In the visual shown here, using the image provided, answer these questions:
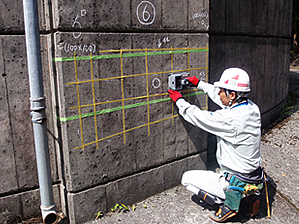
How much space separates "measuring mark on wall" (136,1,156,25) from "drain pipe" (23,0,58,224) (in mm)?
1208

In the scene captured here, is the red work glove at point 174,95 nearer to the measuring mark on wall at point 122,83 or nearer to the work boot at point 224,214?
the measuring mark on wall at point 122,83

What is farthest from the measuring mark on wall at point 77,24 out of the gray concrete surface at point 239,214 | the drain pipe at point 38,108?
the gray concrete surface at point 239,214

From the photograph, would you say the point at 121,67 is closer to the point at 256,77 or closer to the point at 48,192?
the point at 48,192

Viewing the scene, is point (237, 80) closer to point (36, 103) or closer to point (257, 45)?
point (36, 103)

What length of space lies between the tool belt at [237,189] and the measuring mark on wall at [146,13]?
217 cm

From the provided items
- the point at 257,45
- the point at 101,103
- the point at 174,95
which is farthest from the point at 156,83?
the point at 257,45

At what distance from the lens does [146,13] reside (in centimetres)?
343

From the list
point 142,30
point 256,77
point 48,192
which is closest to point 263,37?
point 256,77

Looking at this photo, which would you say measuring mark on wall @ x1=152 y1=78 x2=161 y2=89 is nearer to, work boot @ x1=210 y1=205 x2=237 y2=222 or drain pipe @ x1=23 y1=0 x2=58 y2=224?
drain pipe @ x1=23 y1=0 x2=58 y2=224

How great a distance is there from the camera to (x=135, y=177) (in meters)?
3.68

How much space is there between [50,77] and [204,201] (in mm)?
2530

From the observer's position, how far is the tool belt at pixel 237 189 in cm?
336

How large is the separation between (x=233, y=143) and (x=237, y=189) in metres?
0.56

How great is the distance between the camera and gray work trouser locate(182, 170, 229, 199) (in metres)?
3.51
